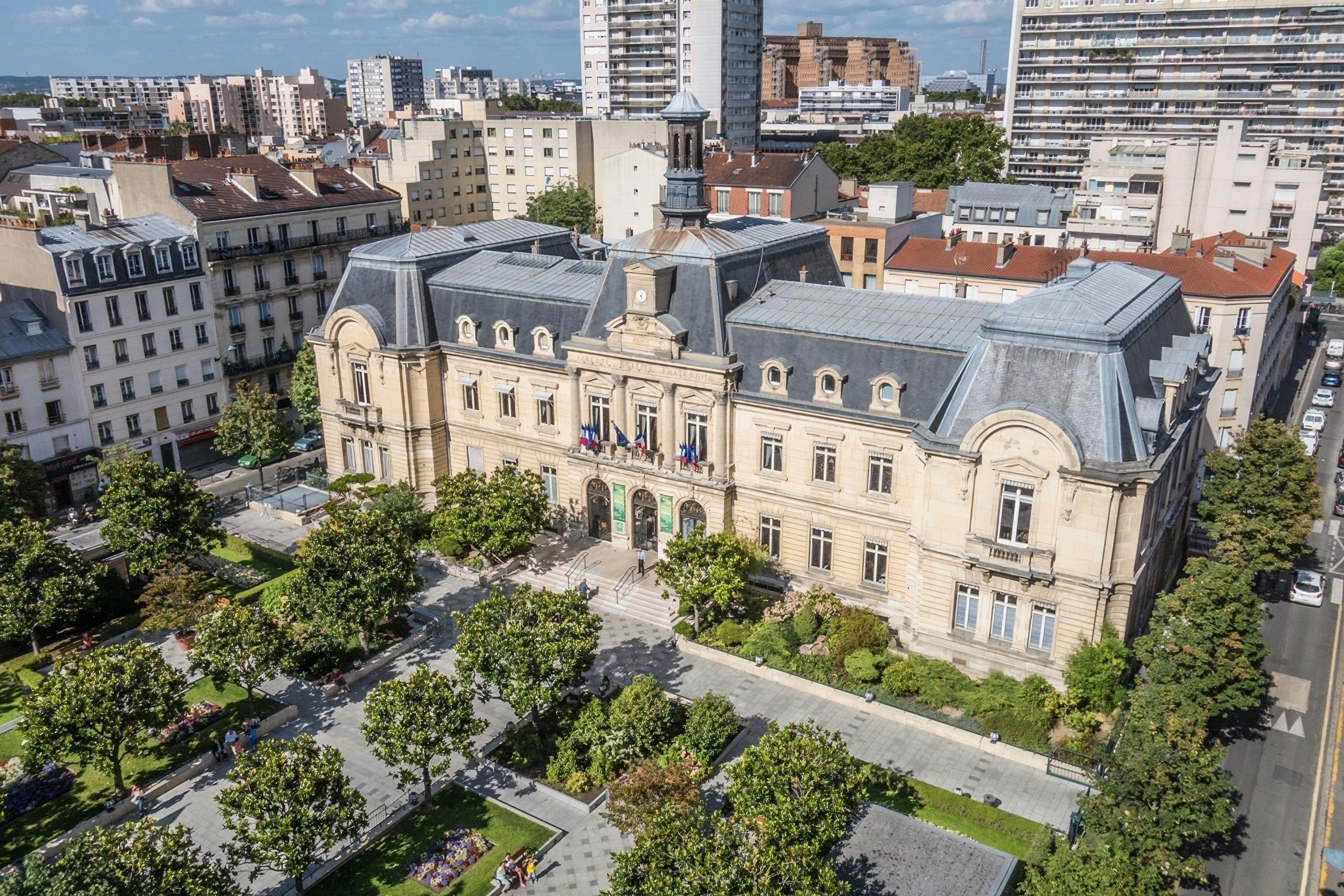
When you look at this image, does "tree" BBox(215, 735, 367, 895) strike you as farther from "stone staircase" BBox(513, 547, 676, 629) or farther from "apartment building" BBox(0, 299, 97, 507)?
"apartment building" BBox(0, 299, 97, 507)

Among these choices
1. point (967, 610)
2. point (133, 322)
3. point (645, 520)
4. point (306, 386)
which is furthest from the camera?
point (306, 386)

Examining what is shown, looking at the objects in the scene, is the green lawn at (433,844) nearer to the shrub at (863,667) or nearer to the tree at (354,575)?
the tree at (354,575)

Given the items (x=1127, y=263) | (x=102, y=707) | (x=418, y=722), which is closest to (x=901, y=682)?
(x=418, y=722)

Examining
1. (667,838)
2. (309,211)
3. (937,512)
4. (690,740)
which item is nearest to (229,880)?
(667,838)

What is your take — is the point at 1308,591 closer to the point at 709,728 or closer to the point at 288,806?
the point at 709,728

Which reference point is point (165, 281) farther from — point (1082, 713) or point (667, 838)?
point (1082, 713)
